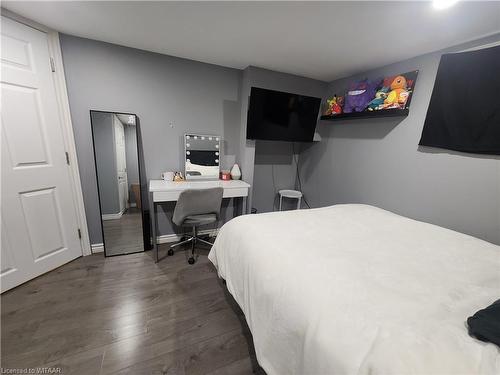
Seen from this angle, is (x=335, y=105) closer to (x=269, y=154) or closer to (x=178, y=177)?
(x=269, y=154)

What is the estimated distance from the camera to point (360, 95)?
2.26 metres

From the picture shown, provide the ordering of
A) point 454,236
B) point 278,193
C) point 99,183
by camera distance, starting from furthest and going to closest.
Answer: point 278,193 < point 99,183 < point 454,236

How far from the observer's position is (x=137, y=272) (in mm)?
2064

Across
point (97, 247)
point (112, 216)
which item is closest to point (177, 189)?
point (112, 216)

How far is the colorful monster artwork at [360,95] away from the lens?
7.16ft

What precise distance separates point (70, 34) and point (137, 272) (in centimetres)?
241

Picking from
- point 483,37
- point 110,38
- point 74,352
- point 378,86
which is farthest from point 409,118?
point 74,352

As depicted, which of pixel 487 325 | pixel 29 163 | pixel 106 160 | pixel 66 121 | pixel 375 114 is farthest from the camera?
pixel 106 160

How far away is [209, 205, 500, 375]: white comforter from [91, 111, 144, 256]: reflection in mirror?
1469 mm

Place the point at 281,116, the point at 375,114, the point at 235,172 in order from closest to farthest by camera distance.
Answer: the point at 375,114 → the point at 281,116 → the point at 235,172

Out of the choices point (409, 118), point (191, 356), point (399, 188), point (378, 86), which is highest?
point (378, 86)

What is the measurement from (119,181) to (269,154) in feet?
6.74

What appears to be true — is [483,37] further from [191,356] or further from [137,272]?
[137,272]

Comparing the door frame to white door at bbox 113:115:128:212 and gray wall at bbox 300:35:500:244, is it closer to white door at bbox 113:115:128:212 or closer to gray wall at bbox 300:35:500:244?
white door at bbox 113:115:128:212
